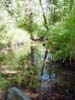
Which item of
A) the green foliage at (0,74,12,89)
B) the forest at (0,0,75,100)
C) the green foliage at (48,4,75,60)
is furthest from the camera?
the green foliage at (48,4,75,60)

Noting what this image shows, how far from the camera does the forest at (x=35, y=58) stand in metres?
7.54

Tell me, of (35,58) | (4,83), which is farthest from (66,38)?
(4,83)

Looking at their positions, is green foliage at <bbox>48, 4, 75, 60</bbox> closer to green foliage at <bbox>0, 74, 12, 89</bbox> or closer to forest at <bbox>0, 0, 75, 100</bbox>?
forest at <bbox>0, 0, 75, 100</bbox>

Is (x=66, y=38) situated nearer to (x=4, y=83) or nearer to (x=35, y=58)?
(x=35, y=58)

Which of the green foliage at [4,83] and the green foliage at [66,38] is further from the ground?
the green foliage at [66,38]

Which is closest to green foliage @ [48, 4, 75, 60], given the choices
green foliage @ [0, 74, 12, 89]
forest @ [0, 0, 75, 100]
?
forest @ [0, 0, 75, 100]

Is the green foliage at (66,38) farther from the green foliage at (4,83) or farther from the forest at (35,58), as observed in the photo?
the green foliage at (4,83)

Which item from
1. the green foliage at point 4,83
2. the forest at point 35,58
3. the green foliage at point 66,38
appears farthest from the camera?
the green foliage at point 66,38

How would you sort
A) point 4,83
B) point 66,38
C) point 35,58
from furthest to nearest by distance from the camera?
point 35,58
point 66,38
point 4,83

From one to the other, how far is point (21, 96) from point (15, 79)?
11.7 feet

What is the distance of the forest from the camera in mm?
7539

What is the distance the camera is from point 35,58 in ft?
42.1

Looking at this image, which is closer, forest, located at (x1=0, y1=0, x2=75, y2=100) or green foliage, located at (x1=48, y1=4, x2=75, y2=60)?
forest, located at (x1=0, y1=0, x2=75, y2=100)

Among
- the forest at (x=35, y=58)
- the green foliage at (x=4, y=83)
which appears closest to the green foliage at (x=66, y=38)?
the forest at (x=35, y=58)
